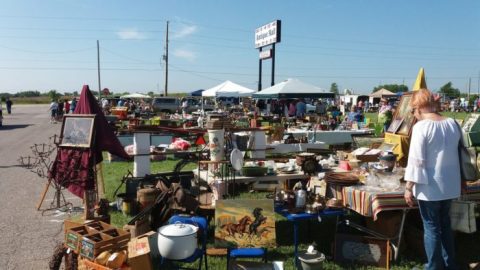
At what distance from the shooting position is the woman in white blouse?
3.39 metres

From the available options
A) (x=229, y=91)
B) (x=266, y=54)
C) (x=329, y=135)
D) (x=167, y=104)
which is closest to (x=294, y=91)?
(x=329, y=135)

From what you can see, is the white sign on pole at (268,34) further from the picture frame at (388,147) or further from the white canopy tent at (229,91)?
the picture frame at (388,147)

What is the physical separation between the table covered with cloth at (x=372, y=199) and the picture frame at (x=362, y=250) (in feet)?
1.06

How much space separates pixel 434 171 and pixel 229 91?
1503 centimetres

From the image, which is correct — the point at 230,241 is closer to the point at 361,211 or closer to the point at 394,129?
the point at 361,211

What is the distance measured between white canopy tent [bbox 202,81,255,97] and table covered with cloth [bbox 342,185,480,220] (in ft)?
44.9

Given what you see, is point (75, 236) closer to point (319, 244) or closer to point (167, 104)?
point (319, 244)

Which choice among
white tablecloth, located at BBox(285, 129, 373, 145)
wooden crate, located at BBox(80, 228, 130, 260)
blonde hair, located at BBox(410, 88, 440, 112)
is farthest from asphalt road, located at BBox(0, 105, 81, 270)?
white tablecloth, located at BBox(285, 129, 373, 145)

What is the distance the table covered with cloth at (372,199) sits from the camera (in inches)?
161

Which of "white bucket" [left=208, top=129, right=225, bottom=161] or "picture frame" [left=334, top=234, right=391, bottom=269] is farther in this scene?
"white bucket" [left=208, top=129, right=225, bottom=161]

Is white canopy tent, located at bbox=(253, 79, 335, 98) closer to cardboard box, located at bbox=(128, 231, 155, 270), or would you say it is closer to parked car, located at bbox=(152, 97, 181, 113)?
cardboard box, located at bbox=(128, 231, 155, 270)

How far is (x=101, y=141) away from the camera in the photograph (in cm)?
590

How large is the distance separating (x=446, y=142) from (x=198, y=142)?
16.3 ft

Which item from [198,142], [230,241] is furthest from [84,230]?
[198,142]
